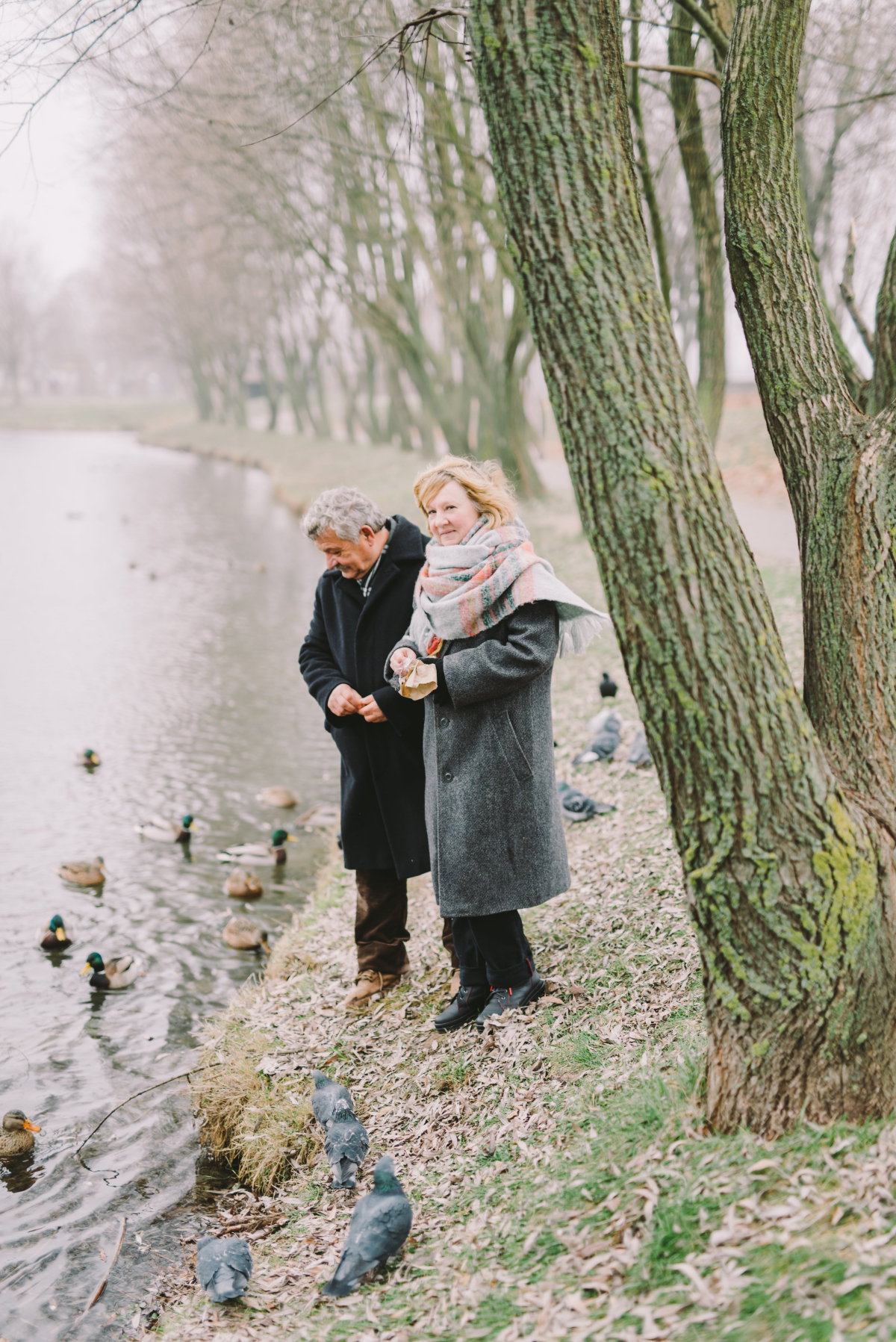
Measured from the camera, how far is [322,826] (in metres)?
8.51

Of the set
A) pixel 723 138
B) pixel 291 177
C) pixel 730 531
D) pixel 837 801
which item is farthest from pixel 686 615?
pixel 291 177

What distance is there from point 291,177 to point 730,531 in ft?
69.0

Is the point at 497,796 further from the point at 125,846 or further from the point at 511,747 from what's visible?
the point at 125,846

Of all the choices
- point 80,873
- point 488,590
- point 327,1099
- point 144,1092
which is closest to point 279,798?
point 80,873

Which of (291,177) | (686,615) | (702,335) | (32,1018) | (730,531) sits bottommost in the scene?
(32,1018)

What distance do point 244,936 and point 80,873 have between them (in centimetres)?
169

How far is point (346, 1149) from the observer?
12.7 feet

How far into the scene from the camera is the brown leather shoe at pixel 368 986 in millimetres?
4969

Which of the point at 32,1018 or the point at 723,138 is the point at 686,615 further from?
the point at 32,1018

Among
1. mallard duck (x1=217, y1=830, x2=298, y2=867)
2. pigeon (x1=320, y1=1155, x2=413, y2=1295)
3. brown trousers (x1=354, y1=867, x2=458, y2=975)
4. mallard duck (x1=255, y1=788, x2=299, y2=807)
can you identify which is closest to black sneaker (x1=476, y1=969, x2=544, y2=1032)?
brown trousers (x1=354, y1=867, x2=458, y2=975)

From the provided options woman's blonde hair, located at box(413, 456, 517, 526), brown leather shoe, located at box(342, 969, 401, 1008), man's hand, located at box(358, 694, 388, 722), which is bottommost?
brown leather shoe, located at box(342, 969, 401, 1008)

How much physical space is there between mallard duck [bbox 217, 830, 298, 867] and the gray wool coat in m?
4.10

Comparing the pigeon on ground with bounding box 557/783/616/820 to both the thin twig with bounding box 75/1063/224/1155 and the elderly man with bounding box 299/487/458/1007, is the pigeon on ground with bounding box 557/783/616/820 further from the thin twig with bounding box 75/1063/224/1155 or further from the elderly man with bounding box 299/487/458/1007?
the thin twig with bounding box 75/1063/224/1155

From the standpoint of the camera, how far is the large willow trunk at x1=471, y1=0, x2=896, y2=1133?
2824 millimetres
